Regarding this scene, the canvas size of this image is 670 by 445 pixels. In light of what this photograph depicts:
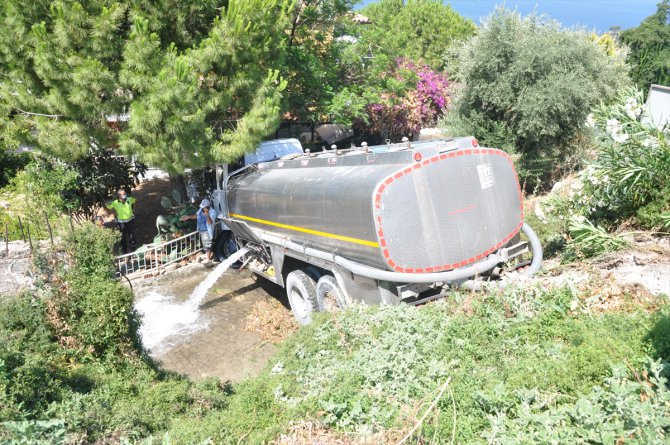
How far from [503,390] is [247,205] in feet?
20.3

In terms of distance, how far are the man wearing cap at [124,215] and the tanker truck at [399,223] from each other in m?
4.95

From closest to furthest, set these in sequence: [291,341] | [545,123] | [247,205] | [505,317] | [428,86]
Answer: [505,317] → [291,341] → [247,205] → [545,123] → [428,86]

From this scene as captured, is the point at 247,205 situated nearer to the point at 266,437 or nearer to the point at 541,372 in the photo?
the point at 266,437

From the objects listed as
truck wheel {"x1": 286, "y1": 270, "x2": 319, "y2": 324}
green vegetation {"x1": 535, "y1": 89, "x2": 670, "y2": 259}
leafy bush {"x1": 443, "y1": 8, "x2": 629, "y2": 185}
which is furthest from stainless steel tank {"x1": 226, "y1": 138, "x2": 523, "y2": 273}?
leafy bush {"x1": 443, "y1": 8, "x2": 629, "y2": 185}

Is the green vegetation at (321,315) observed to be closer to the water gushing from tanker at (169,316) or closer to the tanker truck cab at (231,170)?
the tanker truck cab at (231,170)

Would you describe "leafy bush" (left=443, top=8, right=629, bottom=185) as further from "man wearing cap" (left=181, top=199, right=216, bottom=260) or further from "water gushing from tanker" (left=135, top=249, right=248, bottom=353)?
"water gushing from tanker" (left=135, top=249, right=248, bottom=353)

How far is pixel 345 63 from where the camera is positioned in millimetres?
15039

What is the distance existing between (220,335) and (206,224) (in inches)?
146

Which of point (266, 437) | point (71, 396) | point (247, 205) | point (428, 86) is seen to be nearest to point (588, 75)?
point (428, 86)

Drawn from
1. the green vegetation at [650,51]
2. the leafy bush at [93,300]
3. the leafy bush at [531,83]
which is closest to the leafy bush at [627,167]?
the leafy bush at [531,83]

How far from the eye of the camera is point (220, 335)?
8.16 metres

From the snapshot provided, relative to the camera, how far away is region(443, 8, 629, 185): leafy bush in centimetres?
1259

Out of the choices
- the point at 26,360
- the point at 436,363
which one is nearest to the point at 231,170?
the point at 26,360

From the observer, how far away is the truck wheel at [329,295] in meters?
7.01
